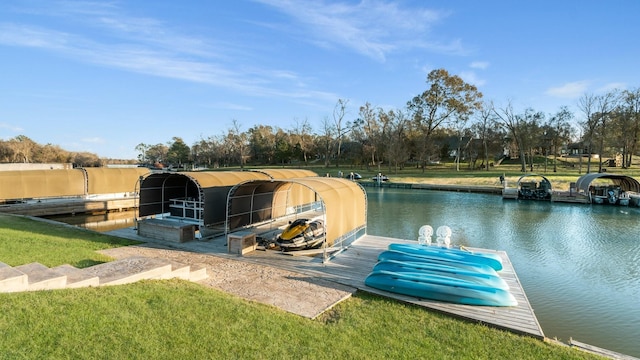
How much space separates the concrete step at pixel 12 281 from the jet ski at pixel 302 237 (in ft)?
23.7

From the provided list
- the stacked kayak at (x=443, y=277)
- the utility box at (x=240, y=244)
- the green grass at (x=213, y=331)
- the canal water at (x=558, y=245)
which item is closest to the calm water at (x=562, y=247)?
the canal water at (x=558, y=245)

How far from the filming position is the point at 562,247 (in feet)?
54.9

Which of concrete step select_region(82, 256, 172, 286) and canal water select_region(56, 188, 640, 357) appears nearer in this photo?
concrete step select_region(82, 256, 172, 286)

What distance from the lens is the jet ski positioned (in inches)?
489

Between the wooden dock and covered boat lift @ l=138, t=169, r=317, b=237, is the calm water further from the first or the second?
covered boat lift @ l=138, t=169, r=317, b=237

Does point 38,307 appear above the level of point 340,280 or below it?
above

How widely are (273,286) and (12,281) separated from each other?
5254 mm

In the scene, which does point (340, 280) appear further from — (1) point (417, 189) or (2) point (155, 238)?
(1) point (417, 189)

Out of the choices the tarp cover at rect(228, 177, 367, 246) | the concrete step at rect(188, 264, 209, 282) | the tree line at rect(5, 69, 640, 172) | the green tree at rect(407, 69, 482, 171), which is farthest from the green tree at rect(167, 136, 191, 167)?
the concrete step at rect(188, 264, 209, 282)

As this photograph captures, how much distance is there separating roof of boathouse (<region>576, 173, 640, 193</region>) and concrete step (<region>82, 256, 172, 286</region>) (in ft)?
119

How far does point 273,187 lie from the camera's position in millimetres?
17469

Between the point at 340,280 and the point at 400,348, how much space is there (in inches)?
144

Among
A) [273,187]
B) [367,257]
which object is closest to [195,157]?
[273,187]

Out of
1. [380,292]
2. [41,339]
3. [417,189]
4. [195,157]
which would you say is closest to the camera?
[41,339]
